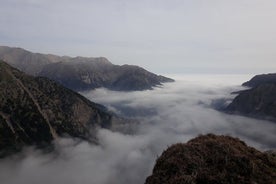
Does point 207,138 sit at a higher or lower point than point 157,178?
higher

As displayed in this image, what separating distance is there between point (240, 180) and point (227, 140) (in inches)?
679

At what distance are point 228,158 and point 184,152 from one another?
25.6 feet

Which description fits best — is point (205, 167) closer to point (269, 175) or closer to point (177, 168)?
point (177, 168)

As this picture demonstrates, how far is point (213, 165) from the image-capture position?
69500 mm

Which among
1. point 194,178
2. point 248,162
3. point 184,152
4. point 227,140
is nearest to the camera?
point 194,178

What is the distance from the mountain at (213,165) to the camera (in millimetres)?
65369

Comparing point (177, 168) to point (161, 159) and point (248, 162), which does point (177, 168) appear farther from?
point (248, 162)

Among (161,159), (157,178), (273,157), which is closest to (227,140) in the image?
(273,157)

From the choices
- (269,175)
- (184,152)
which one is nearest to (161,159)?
(184,152)

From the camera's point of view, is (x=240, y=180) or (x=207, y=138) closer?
(x=240, y=180)

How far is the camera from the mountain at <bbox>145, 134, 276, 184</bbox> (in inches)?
2574

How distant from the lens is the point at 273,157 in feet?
247

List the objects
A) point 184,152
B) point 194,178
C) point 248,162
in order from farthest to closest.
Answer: point 184,152 → point 248,162 → point 194,178

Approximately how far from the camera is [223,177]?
65.5 m
